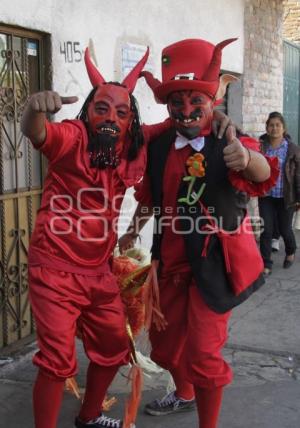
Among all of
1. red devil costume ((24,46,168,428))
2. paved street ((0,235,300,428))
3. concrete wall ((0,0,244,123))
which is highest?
concrete wall ((0,0,244,123))

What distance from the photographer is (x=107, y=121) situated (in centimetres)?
283

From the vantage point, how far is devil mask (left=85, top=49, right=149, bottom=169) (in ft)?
9.23

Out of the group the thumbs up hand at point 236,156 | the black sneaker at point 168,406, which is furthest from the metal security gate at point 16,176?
the thumbs up hand at point 236,156

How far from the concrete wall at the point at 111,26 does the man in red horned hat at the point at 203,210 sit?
4.70ft

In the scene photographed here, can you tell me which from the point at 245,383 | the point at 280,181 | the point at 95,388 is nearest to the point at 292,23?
the point at 280,181

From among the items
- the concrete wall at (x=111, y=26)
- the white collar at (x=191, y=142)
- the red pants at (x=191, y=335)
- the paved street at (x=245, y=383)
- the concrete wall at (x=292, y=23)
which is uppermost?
the concrete wall at (x=292, y=23)

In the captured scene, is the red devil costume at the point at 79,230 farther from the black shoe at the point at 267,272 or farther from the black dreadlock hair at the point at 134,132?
the black shoe at the point at 267,272

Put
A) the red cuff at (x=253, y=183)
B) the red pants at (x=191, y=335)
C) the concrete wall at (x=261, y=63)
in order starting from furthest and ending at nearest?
1. the concrete wall at (x=261, y=63)
2. the red pants at (x=191, y=335)
3. the red cuff at (x=253, y=183)

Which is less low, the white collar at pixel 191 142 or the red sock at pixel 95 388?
the white collar at pixel 191 142

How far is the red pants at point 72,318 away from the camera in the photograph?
278cm

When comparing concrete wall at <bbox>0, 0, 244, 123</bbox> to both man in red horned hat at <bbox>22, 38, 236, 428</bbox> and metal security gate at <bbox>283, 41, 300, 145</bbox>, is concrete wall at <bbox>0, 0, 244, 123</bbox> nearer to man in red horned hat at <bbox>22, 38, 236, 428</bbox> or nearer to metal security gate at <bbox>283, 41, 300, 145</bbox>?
man in red horned hat at <bbox>22, 38, 236, 428</bbox>

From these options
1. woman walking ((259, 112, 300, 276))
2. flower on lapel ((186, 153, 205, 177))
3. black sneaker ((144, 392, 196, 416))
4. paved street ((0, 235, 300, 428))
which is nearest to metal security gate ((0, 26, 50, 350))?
paved street ((0, 235, 300, 428))

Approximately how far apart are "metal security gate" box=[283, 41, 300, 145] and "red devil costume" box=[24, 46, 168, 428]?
24.0 feet

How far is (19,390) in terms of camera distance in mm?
3676
